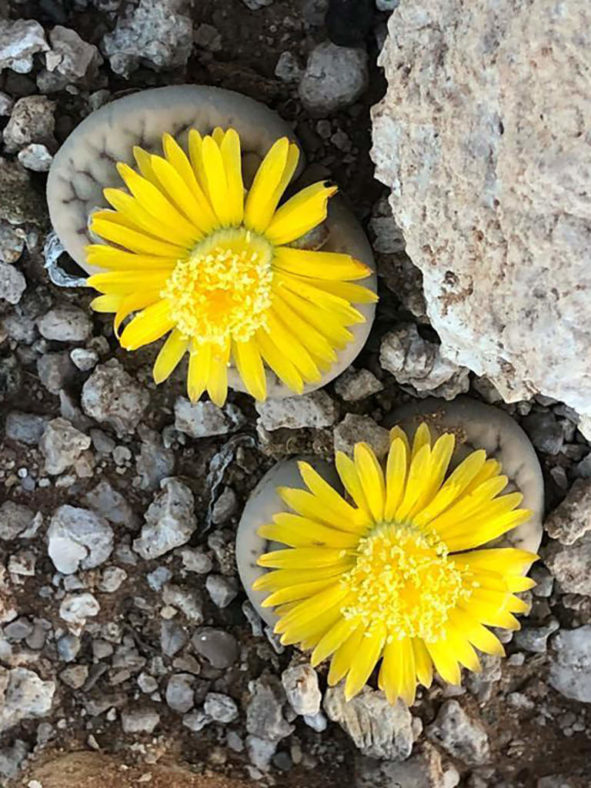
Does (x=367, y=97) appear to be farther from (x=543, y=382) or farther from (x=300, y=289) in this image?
(x=543, y=382)

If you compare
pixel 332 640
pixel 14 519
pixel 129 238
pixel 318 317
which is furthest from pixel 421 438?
pixel 14 519

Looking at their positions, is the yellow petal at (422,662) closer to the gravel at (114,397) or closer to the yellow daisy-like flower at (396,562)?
the yellow daisy-like flower at (396,562)

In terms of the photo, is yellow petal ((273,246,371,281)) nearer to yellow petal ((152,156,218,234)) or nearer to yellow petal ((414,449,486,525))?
yellow petal ((152,156,218,234))

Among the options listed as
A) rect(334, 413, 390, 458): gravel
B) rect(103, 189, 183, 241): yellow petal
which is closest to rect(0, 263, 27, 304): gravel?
rect(103, 189, 183, 241): yellow petal

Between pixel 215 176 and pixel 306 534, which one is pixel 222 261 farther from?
pixel 306 534

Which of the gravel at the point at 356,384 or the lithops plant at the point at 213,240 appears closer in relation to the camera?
the lithops plant at the point at 213,240

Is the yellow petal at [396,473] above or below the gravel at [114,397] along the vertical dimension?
above

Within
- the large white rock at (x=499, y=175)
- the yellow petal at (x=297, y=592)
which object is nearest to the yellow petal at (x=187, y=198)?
the large white rock at (x=499, y=175)
